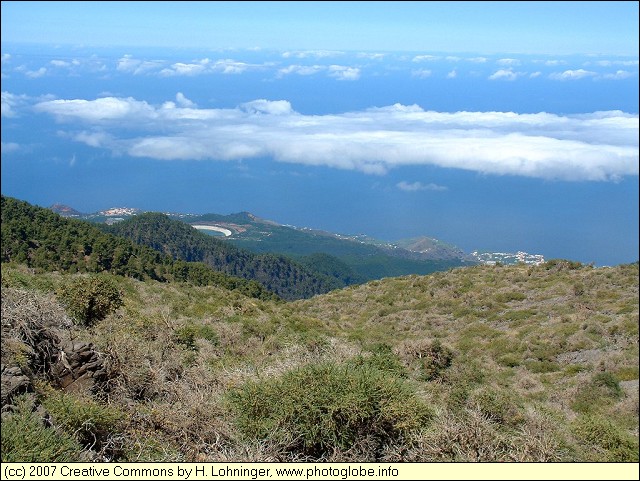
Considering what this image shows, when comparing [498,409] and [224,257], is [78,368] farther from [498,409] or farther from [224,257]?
[224,257]

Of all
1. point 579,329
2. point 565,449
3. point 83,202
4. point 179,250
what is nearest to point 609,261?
point 179,250

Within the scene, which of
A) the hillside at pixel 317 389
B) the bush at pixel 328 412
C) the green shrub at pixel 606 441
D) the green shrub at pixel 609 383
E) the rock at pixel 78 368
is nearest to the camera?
the hillside at pixel 317 389

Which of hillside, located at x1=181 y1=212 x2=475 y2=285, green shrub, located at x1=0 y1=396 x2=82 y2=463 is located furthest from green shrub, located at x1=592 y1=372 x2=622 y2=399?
hillside, located at x1=181 y1=212 x2=475 y2=285

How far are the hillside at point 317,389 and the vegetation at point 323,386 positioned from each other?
34 mm

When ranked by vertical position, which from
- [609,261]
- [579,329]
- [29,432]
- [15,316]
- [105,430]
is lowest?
[609,261]

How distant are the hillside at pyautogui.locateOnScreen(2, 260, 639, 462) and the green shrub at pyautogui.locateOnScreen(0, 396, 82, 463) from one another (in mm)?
20

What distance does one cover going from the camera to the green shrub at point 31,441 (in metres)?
5.13

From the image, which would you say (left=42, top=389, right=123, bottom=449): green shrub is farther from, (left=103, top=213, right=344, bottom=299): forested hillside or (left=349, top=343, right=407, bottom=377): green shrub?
(left=103, top=213, right=344, bottom=299): forested hillside

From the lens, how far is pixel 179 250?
6400cm

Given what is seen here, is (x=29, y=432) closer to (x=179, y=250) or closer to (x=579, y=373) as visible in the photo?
(x=579, y=373)

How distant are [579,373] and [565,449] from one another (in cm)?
627

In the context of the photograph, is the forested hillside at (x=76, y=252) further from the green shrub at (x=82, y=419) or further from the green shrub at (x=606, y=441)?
the green shrub at (x=606, y=441)

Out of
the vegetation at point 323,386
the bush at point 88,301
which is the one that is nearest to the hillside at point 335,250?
the vegetation at point 323,386

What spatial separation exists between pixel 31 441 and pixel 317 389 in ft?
12.3
